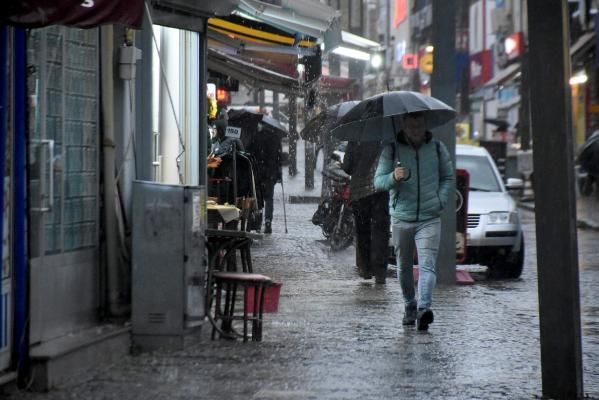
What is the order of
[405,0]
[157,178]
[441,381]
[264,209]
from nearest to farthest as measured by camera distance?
[441,381], [157,178], [264,209], [405,0]

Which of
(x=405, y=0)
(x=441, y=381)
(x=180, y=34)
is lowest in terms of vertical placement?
(x=441, y=381)

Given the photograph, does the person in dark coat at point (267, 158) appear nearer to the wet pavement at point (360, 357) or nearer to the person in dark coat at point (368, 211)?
the person in dark coat at point (368, 211)

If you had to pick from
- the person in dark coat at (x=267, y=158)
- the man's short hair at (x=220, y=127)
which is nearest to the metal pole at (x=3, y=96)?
the man's short hair at (x=220, y=127)

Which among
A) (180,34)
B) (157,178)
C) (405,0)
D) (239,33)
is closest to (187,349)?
(157,178)

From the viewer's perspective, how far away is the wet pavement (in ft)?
24.9

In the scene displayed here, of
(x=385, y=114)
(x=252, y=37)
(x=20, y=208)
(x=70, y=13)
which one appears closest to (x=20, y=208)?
(x=20, y=208)

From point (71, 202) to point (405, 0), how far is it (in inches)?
3293

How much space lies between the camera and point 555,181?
711cm

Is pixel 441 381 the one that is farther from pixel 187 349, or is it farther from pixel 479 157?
pixel 479 157

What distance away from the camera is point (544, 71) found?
7094 mm

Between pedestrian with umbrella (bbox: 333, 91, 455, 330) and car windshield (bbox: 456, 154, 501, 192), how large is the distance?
630cm

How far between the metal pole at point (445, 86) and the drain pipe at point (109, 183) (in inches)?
238

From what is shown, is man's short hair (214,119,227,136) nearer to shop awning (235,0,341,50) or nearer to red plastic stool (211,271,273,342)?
shop awning (235,0,341,50)

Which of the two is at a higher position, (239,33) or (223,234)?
(239,33)
